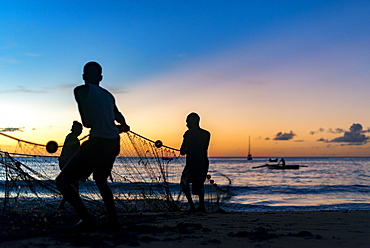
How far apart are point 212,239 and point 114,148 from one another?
1.44 metres

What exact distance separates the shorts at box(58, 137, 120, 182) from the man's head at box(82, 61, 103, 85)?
0.70m

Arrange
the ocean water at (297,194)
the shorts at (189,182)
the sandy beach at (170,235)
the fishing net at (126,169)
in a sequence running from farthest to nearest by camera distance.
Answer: the ocean water at (297,194) < the shorts at (189,182) < the fishing net at (126,169) < the sandy beach at (170,235)

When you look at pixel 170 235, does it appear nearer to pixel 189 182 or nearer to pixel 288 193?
pixel 189 182

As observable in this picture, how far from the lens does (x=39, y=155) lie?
601 centimetres

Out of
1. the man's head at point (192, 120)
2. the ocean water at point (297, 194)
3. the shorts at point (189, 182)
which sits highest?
the man's head at point (192, 120)

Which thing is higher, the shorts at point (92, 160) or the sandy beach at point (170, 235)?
the shorts at point (92, 160)

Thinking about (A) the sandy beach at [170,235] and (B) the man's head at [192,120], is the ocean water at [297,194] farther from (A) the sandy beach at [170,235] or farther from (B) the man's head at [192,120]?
(A) the sandy beach at [170,235]

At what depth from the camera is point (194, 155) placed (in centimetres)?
752

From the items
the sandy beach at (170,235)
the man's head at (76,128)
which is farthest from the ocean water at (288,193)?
the sandy beach at (170,235)

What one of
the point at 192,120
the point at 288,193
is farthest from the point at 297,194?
the point at 192,120

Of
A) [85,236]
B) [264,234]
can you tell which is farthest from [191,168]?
[85,236]

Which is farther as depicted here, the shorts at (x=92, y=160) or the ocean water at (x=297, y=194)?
the ocean water at (x=297, y=194)

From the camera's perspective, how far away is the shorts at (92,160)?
13.3 ft

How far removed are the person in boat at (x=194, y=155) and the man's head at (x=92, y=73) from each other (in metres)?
3.46
